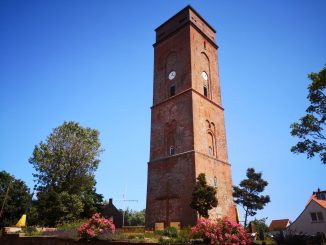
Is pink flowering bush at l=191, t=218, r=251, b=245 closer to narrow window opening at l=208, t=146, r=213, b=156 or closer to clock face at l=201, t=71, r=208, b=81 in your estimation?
narrow window opening at l=208, t=146, r=213, b=156

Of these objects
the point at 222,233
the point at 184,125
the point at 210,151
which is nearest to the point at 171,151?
the point at 184,125

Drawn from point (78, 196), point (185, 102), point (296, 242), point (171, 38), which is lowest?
point (296, 242)

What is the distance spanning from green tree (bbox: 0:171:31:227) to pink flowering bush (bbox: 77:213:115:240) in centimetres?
2917

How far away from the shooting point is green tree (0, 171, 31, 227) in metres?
37.4

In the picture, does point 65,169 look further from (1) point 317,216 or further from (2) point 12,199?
(1) point 317,216

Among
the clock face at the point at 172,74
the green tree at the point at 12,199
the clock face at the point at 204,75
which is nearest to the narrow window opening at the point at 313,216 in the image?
the clock face at the point at 204,75

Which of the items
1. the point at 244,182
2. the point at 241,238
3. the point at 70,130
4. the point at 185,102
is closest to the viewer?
the point at 241,238

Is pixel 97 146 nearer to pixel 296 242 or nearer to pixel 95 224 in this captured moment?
pixel 95 224

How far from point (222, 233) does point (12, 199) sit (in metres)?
38.7

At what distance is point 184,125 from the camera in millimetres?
26406

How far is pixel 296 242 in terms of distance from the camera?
1421cm

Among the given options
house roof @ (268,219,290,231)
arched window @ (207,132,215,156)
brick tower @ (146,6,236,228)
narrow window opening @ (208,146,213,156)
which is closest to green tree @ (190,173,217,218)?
brick tower @ (146,6,236,228)

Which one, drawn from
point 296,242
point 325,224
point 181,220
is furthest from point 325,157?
point 325,224

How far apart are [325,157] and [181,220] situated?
12.3m
